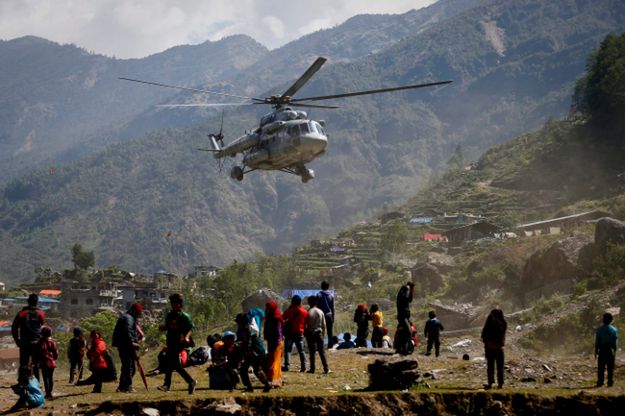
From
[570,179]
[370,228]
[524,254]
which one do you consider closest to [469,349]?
[524,254]

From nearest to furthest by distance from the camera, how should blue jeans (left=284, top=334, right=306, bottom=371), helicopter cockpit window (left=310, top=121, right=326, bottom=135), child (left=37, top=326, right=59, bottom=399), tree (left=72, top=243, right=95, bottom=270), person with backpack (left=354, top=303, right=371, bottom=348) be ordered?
child (left=37, top=326, right=59, bottom=399), blue jeans (left=284, top=334, right=306, bottom=371), person with backpack (left=354, top=303, right=371, bottom=348), helicopter cockpit window (left=310, top=121, right=326, bottom=135), tree (left=72, top=243, right=95, bottom=270)

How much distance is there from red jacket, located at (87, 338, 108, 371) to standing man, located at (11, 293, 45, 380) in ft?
4.61

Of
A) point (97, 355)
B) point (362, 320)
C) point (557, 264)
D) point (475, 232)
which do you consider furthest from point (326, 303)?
point (475, 232)

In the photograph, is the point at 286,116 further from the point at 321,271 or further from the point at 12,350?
the point at 321,271

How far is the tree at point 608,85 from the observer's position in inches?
2817

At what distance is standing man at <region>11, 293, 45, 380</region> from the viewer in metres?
12.2

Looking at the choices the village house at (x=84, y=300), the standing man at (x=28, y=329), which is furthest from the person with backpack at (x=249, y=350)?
the village house at (x=84, y=300)

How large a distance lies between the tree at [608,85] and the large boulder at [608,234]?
40633mm

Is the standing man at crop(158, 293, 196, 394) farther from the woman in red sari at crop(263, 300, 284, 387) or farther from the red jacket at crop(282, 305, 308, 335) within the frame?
the red jacket at crop(282, 305, 308, 335)

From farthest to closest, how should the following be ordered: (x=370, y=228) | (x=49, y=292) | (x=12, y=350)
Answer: (x=370, y=228)
(x=49, y=292)
(x=12, y=350)

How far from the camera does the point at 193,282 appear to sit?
94.6 m

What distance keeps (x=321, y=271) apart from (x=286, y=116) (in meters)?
50.4

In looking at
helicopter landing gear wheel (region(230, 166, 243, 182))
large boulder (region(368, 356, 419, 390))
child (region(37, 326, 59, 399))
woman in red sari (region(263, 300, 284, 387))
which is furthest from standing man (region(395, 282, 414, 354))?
helicopter landing gear wheel (region(230, 166, 243, 182))

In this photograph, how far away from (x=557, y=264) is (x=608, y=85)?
42052 millimetres
